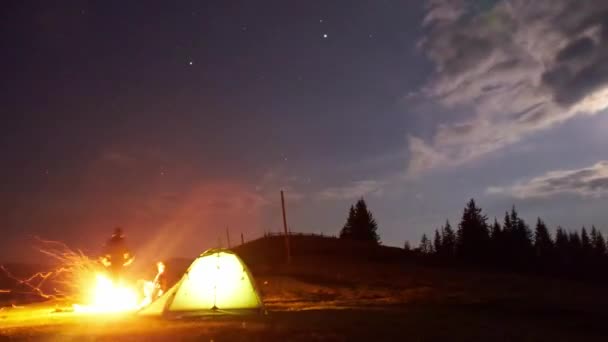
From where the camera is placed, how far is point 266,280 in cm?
3547

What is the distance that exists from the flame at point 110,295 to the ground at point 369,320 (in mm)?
2559

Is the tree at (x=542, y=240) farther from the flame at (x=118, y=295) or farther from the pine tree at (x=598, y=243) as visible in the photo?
the flame at (x=118, y=295)

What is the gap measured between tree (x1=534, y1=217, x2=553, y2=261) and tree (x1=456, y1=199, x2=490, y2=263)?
1538cm

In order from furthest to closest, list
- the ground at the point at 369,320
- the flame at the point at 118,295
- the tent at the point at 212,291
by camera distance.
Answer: the flame at the point at 118,295 → the tent at the point at 212,291 → the ground at the point at 369,320

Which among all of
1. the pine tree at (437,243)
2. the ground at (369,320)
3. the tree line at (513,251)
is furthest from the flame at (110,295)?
the pine tree at (437,243)

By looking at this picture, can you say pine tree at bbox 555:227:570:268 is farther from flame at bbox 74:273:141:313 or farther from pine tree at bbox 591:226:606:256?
flame at bbox 74:273:141:313

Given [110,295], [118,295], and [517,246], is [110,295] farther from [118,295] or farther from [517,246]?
[517,246]

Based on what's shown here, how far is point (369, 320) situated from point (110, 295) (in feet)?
49.2

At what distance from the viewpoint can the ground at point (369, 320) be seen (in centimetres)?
1446

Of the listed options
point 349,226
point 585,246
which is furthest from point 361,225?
point 585,246

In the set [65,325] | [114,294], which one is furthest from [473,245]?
[65,325]

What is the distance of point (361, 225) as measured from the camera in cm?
9175

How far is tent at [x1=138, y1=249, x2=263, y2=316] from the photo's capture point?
19266 millimetres

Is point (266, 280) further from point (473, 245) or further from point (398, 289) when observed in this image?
point (473, 245)
